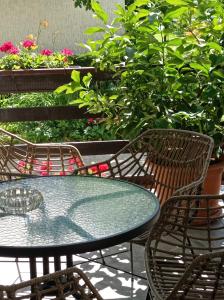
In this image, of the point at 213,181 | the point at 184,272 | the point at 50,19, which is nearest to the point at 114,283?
the point at 213,181

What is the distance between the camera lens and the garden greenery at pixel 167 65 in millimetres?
A: 3373

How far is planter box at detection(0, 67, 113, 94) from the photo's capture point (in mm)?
4156

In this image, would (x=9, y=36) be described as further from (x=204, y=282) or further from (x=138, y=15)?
(x=204, y=282)

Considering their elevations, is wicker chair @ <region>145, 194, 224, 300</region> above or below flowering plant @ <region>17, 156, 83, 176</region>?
below

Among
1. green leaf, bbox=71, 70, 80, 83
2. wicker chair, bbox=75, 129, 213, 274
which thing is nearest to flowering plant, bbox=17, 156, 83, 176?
wicker chair, bbox=75, 129, 213, 274

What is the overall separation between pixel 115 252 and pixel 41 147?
772 millimetres

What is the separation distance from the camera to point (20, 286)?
158 cm

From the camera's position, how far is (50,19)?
920 centimetres

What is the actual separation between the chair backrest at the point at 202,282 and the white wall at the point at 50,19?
291 inches

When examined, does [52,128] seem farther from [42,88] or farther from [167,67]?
[167,67]

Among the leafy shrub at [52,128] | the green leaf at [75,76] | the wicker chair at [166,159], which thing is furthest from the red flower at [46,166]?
the leafy shrub at [52,128]

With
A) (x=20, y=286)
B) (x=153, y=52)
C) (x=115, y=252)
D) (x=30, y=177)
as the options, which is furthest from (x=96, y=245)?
(x=153, y=52)

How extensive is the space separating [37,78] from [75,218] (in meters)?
2.24

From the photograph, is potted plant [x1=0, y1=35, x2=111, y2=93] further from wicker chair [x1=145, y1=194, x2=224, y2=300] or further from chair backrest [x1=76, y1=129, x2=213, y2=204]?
wicker chair [x1=145, y1=194, x2=224, y2=300]
